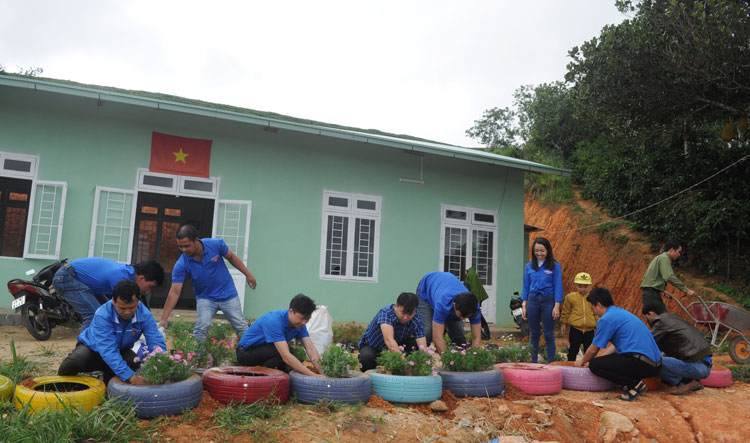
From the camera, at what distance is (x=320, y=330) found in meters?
7.16

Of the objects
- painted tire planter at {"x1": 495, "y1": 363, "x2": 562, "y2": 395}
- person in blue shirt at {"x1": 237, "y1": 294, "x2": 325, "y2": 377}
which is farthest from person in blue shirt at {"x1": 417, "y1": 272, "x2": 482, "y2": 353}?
person in blue shirt at {"x1": 237, "y1": 294, "x2": 325, "y2": 377}

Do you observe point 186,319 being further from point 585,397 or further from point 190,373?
point 585,397

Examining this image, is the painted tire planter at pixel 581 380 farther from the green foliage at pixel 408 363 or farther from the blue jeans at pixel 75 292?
the blue jeans at pixel 75 292

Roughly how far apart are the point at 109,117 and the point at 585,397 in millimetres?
8625

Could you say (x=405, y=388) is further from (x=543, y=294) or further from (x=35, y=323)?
(x=35, y=323)

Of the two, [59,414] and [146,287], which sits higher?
[146,287]

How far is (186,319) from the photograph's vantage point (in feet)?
30.1

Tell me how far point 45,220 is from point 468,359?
7.50 metres

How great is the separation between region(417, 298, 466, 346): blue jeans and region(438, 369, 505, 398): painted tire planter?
90cm

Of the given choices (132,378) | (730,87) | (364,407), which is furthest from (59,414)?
(730,87)

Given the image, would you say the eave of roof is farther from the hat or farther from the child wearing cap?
the child wearing cap

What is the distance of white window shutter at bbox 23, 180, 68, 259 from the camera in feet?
29.4

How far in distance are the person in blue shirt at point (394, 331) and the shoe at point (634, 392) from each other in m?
2.14

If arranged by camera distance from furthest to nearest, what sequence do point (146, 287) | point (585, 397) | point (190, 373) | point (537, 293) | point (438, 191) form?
point (438, 191), point (537, 293), point (585, 397), point (146, 287), point (190, 373)
